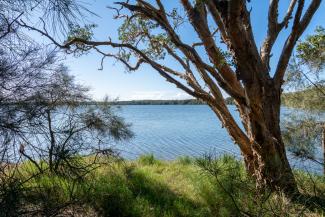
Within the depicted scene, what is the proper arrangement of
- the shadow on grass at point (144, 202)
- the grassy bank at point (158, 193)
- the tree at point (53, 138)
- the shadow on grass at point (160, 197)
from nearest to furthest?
1. the tree at point (53, 138)
2. the grassy bank at point (158, 193)
3. the shadow on grass at point (144, 202)
4. the shadow on grass at point (160, 197)

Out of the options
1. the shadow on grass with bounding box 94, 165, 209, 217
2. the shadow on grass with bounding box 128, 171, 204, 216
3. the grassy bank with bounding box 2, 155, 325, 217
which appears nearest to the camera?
the grassy bank with bounding box 2, 155, 325, 217

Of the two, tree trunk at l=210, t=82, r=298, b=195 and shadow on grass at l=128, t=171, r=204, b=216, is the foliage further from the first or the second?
shadow on grass at l=128, t=171, r=204, b=216

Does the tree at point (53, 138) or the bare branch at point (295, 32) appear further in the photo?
the bare branch at point (295, 32)

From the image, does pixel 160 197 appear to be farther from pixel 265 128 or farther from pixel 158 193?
pixel 265 128

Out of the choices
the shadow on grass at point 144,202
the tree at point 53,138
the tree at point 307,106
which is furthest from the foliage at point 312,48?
the tree at point 53,138

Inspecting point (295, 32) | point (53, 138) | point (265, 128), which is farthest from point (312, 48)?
point (53, 138)

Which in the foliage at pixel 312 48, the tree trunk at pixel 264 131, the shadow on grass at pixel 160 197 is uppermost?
the foliage at pixel 312 48

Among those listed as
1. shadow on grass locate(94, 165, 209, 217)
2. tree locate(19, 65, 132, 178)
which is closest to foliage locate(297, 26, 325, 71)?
shadow on grass locate(94, 165, 209, 217)

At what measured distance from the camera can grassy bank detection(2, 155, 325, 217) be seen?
264 cm

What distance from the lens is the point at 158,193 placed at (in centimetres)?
632

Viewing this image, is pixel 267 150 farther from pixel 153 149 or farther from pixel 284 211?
pixel 153 149

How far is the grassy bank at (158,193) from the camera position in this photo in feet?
8.66

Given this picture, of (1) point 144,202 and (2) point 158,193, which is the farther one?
(2) point 158,193

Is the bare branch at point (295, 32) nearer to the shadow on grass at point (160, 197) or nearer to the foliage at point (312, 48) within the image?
the foliage at point (312, 48)
